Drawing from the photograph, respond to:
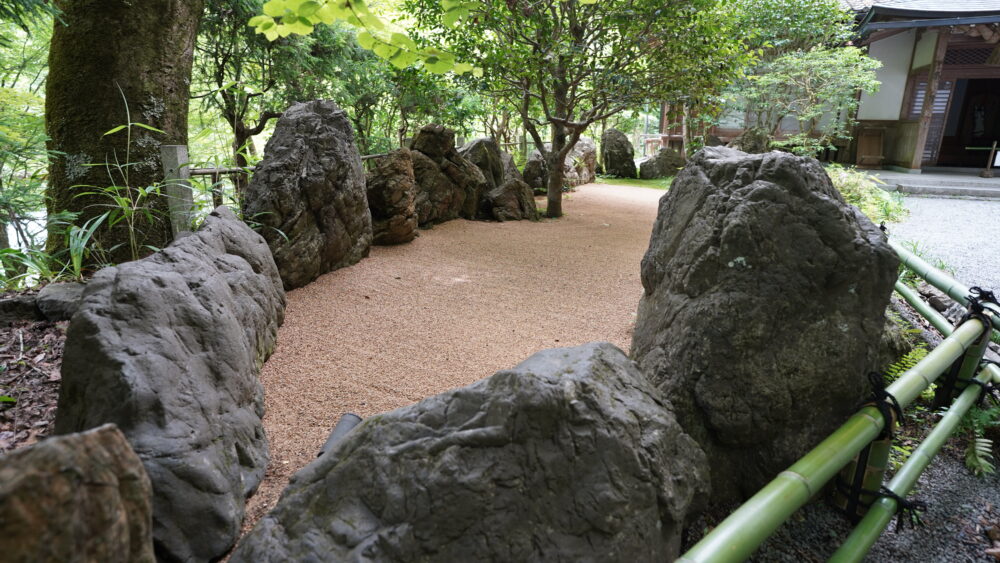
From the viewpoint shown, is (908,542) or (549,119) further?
(549,119)

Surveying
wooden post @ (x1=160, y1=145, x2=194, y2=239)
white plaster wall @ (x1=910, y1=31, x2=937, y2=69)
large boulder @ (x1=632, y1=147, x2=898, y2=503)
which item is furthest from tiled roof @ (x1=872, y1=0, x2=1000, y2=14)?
wooden post @ (x1=160, y1=145, x2=194, y2=239)

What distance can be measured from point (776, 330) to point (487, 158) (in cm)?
760

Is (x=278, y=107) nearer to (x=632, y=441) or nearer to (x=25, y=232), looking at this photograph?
(x=25, y=232)

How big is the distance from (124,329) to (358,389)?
1.25 metres

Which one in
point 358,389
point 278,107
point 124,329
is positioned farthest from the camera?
point 278,107

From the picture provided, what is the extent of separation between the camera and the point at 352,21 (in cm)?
191

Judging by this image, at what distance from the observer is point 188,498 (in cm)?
158

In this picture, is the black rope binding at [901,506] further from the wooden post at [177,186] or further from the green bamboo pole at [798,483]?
the wooden post at [177,186]

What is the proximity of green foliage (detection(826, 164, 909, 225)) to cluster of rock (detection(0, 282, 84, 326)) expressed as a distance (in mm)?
8141

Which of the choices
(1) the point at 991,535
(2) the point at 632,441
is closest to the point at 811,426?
(1) the point at 991,535

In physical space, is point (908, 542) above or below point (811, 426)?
below

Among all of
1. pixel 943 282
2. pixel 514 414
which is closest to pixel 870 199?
pixel 943 282

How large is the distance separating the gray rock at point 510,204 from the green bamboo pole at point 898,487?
6071 mm

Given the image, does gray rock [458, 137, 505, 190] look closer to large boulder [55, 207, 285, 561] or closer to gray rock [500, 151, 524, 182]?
gray rock [500, 151, 524, 182]
